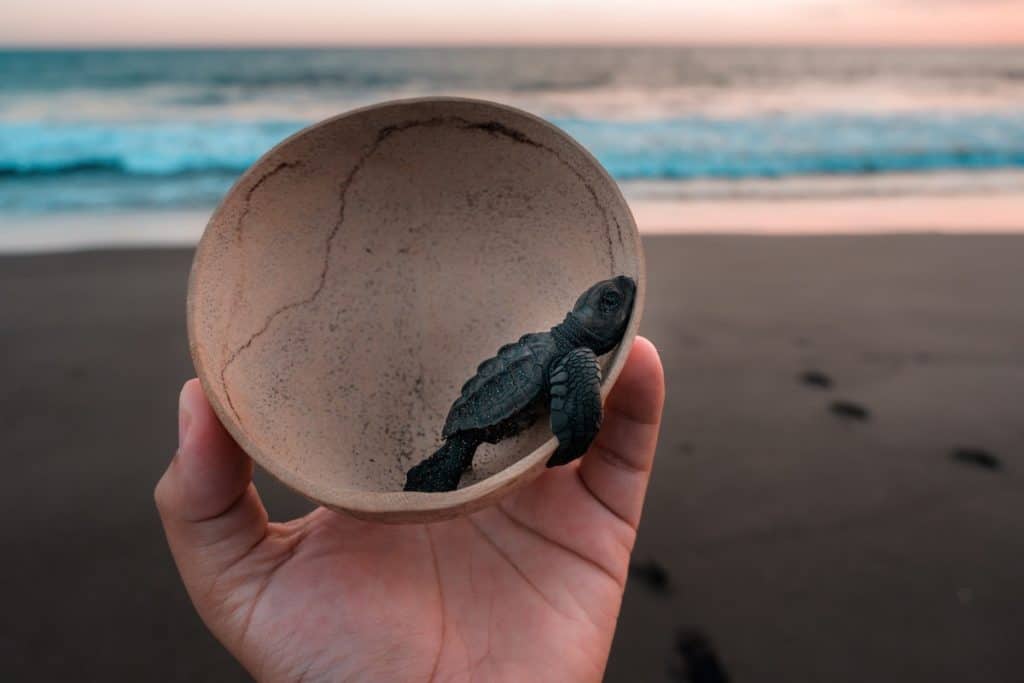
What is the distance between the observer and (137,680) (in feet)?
5.36

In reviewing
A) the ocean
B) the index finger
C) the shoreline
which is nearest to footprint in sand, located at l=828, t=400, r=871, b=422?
the index finger

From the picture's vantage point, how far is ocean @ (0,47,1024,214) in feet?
20.6

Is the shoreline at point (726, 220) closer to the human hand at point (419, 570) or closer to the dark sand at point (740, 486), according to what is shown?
the dark sand at point (740, 486)

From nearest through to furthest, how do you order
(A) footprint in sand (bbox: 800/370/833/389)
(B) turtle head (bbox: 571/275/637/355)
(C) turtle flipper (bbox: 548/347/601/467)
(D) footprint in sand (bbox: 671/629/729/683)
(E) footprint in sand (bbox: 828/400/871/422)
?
(C) turtle flipper (bbox: 548/347/601/467) < (B) turtle head (bbox: 571/275/637/355) < (D) footprint in sand (bbox: 671/629/729/683) < (E) footprint in sand (bbox: 828/400/871/422) < (A) footprint in sand (bbox: 800/370/833/389)

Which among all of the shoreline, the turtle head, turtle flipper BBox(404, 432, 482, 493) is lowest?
the shoreline

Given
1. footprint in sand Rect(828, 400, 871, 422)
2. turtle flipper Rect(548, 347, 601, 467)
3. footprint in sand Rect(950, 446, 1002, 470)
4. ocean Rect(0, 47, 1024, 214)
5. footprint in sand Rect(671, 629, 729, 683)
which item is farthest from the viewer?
ocean Rect(0, 47, 1024, 214)

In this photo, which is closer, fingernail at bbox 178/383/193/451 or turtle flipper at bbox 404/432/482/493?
fingernail at bbox 178/383/193/451

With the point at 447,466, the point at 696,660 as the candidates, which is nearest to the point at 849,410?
the point at 696,660

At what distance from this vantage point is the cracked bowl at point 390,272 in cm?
118

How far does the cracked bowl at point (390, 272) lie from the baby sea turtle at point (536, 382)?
0.11 ft

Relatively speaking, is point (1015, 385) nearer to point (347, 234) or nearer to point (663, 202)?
point (347, 234)

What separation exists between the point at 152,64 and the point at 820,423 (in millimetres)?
25591

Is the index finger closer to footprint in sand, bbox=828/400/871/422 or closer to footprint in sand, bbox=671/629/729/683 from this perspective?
footprint in sand, bbox=671/629/729/683

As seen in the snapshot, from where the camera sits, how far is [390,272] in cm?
148
